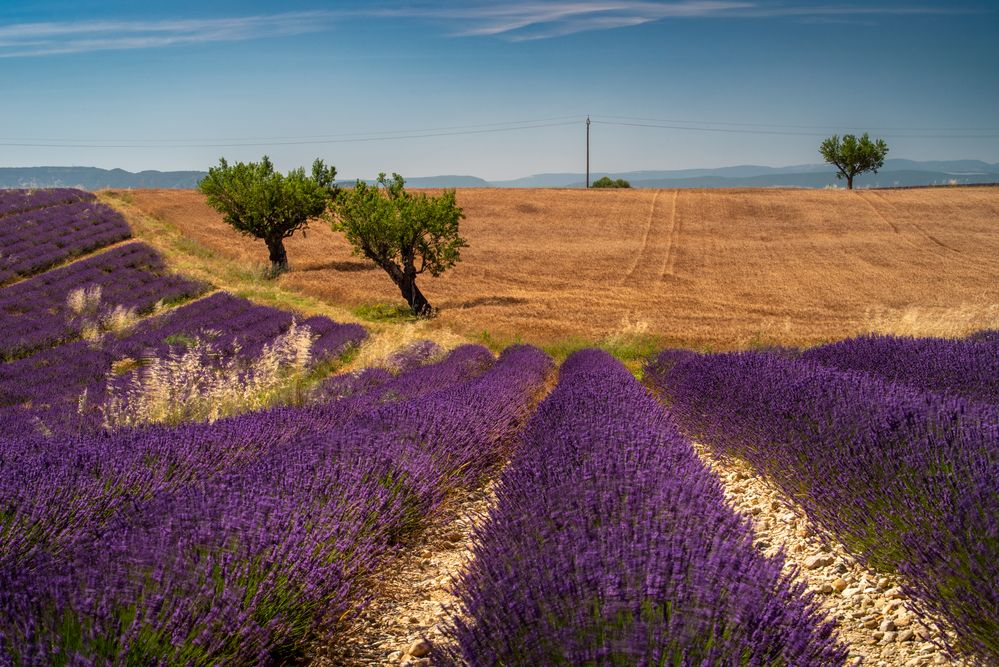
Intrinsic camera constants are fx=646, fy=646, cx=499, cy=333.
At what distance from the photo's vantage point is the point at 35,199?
3656cm

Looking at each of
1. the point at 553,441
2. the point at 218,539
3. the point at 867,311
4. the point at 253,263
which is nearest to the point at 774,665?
the point at 218,539

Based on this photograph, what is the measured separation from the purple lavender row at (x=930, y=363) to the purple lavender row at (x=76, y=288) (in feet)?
51.1

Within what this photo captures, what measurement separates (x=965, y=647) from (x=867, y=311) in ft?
66.5

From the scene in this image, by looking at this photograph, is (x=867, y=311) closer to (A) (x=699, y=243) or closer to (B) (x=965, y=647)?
(A) (x=699, y=243)

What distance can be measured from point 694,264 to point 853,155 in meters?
37.4

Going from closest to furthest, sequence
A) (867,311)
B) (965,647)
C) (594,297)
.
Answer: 1. (965,647)
2. (867,311)
3. (594,297)

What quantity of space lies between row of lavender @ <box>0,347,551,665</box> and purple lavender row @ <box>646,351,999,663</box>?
232cm

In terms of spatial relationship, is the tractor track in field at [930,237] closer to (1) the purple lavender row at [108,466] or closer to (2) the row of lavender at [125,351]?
(2) the row of lavender at [125,351]

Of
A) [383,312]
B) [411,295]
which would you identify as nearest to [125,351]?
[383,312]

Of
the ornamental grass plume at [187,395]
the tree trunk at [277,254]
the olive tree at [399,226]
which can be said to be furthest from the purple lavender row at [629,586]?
the tree trunk at [277,254]

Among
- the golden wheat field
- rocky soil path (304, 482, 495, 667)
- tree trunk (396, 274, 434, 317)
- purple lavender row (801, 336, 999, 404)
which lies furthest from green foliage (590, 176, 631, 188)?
rocky soil path (304, 482, 495, 667)

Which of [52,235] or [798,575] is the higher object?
[52,235]

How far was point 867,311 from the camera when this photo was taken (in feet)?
66.4

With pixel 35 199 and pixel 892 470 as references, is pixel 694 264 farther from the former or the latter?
pixel 35 199
